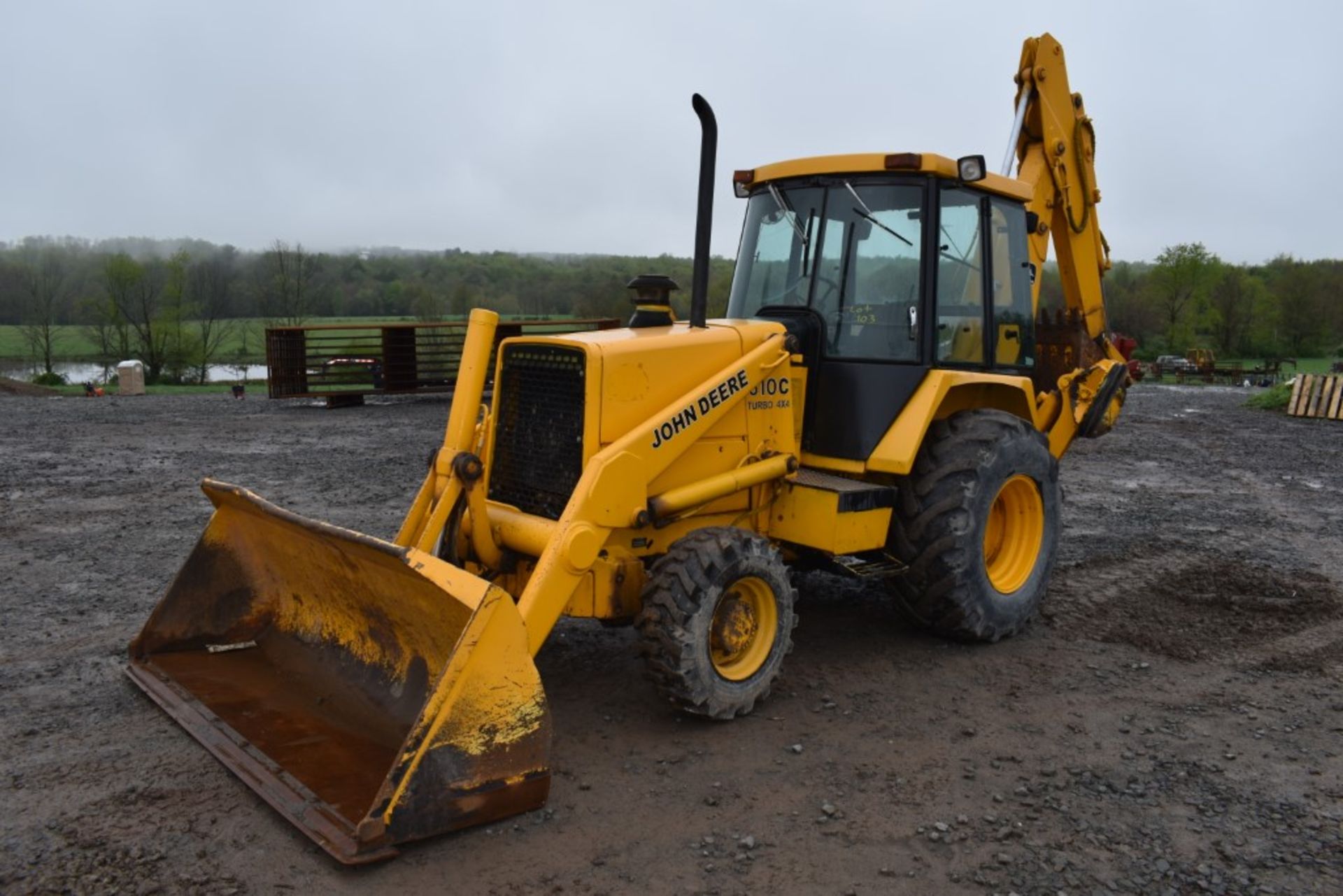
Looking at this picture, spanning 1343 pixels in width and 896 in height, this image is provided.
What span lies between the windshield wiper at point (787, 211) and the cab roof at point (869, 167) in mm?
71

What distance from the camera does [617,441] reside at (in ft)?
14.6

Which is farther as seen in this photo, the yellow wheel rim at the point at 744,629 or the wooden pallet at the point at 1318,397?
the wooden pallet at the point at 1318,397

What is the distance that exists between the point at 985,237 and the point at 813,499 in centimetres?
198

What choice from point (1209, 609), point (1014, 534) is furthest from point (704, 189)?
point (1209, 609)

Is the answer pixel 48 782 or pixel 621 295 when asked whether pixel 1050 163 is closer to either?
pixel 48 782

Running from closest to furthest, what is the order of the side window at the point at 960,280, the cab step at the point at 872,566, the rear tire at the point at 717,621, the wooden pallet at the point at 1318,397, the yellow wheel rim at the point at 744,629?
the rear tire at the point at 717,621, the yellow wheel rim at the point at 744,629, the cab step at the point at 872,566, the side window at the point at 960,280, the wooden pallet at the point at 1318,397

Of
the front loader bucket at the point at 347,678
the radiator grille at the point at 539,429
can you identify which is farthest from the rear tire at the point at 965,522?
the front loader bucket at the point at 347,678

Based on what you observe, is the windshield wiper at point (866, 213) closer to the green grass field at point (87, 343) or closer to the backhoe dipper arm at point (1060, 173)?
the backhoe dipper arm at point (1060, 173)

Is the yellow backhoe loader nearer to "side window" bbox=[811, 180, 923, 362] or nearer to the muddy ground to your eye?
"side window" bbox=[811, 180, 923, 362]

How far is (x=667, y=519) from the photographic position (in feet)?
15.3

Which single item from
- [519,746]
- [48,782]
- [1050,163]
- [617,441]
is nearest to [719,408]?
[617,441]

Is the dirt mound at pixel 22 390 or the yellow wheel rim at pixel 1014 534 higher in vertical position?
the yellow wheel rim at pixel 1014 534

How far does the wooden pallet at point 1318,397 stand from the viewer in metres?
18.9

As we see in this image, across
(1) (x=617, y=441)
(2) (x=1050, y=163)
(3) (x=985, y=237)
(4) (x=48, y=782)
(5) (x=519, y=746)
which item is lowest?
(4) (x=48, y=782)
